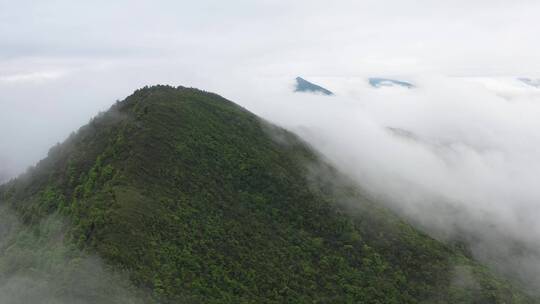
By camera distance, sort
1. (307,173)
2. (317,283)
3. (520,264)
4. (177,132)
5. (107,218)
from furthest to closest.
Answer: (520,264), (307,173), (177,132), (317,283), (107,218)

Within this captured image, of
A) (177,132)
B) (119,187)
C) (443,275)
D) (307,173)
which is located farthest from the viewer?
(307,173)

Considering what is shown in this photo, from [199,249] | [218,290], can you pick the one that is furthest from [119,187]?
[218,290]

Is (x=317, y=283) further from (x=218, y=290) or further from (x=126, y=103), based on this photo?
(x=126, y=103)

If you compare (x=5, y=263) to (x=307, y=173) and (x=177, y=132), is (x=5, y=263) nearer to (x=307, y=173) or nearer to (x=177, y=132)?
(x=177, y=132)

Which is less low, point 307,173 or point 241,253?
point 307,173

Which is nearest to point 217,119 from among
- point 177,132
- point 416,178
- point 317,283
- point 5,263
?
point 177,132

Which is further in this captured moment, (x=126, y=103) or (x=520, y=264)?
(x=520, y=264)

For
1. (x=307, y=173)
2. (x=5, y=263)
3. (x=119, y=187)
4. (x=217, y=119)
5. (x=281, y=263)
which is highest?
(x=217, y=119)
